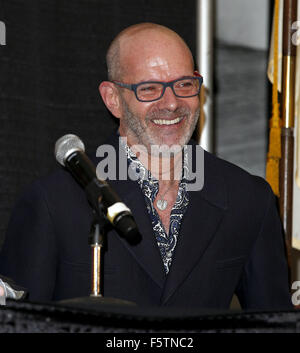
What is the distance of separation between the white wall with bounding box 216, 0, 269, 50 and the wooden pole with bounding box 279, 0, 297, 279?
0.37 m

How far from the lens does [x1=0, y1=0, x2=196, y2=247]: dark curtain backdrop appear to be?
6.78 ft

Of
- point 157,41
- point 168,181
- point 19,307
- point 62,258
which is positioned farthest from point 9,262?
point 19,307

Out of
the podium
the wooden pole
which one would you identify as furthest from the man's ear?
the podium

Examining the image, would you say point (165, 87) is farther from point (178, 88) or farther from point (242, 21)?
point (242, 21)

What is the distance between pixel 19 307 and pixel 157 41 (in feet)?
3.22

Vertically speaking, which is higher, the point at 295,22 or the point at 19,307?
the point at 295,22

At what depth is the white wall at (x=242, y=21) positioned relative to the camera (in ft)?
8.91

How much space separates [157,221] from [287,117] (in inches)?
32.5

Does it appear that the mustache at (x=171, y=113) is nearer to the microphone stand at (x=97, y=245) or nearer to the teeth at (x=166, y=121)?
the teeth at (x=166, y=121)

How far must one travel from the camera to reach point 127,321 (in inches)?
35.2

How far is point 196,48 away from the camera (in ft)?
7.91

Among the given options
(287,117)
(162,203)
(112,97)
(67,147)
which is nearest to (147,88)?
(112,97)

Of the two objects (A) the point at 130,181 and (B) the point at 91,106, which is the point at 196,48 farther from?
(A) the point at 130,181

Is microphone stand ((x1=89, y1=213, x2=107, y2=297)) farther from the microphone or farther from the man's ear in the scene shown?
the man's ear
